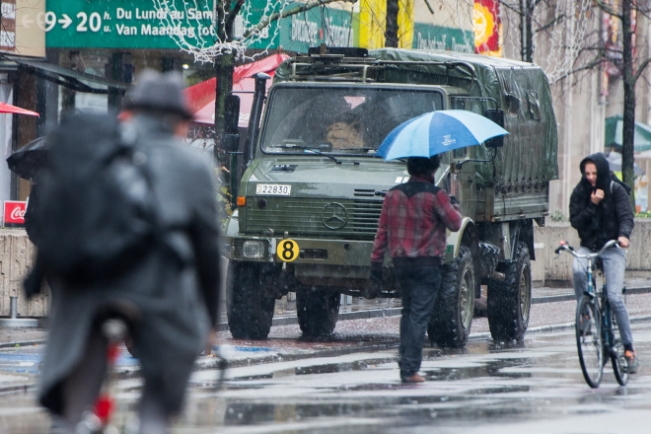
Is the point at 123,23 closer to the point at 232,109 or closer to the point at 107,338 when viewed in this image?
the point at 232,109

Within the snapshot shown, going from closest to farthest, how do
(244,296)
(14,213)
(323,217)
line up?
1. (323,217)
2. (244,296)
3. (14,213)

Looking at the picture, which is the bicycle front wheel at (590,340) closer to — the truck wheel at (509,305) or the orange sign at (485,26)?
the truck wheel at (509,305)

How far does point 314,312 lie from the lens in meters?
16.3

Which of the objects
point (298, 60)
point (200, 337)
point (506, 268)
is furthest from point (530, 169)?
point (200, 337)

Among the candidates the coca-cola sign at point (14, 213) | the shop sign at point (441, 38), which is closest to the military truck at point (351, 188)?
the coca-cola sign at point (14, 213)

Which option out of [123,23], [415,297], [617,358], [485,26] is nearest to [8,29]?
[123,23]

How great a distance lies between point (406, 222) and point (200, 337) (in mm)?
6351

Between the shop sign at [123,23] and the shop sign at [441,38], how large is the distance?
7190mm

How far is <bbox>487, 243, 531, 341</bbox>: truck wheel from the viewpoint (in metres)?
16.5

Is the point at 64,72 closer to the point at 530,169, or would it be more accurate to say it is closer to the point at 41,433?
the point at 530,169

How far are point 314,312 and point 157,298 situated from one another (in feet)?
35.5

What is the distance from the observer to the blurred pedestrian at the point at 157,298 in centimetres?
548

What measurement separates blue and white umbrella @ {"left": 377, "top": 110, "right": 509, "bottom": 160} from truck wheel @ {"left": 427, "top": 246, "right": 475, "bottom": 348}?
1.59m

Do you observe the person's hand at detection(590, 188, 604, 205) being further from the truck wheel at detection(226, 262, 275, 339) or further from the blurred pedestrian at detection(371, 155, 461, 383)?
the truck wheel at detection(226, 262, 275, 339)
